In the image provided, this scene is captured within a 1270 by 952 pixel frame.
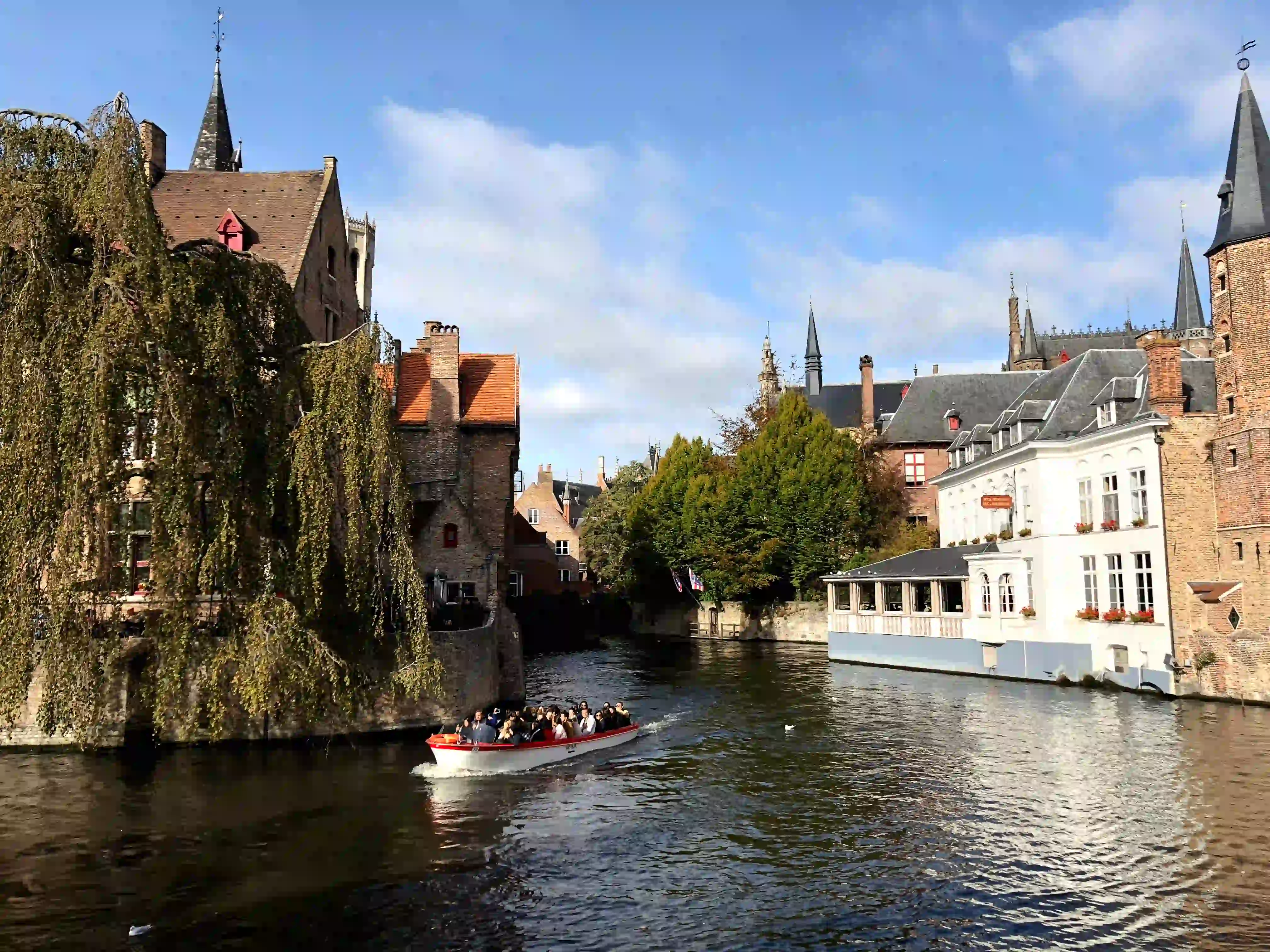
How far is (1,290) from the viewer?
1920 centimetres

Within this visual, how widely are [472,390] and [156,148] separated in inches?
621

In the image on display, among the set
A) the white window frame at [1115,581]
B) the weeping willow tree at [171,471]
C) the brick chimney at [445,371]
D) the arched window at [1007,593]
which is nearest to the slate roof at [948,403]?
the arched window at [1007,593]

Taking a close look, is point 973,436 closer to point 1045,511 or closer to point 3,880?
point 1045,511

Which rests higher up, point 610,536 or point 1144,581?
point 610,536

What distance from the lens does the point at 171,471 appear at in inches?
777

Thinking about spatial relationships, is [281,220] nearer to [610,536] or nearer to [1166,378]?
[1166,378]

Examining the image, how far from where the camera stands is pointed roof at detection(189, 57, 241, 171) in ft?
166

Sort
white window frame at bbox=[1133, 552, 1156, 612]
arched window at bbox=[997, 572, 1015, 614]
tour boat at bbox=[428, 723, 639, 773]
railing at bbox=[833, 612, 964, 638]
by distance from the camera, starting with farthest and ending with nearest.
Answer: railing at bbox=[833, 612, 964, 638] → arched window at bbox=[997, 572, 1015, 614] → white window frame at bbox=[1133, 552, 1156, 612] → tour boat at bbox=[428, 723, 639, 773]

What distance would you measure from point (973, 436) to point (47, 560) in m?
37.3

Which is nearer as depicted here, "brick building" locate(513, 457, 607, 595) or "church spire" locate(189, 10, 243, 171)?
"church spire" locate(189, 10, 243, 171)

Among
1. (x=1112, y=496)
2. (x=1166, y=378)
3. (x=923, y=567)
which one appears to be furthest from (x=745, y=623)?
(x=1166, y=378)

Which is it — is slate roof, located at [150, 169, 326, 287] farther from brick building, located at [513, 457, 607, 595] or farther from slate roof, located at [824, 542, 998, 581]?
brick building, located at [513, 457, 607, 595]

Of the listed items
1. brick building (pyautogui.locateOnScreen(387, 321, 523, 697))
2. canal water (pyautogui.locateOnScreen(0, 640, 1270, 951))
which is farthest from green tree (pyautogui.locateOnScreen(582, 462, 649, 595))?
canal water (pyautogui.locateOnScreen(0, 640, 1270, 951))

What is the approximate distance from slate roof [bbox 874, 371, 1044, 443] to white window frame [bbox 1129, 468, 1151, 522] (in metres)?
29.9
